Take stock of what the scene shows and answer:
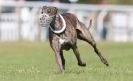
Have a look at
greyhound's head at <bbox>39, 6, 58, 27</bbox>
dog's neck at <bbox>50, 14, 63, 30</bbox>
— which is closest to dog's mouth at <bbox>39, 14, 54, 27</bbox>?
greyhound's head at <bbox>39, 6, 58, 27</bbox>

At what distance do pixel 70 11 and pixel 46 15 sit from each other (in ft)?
51.4

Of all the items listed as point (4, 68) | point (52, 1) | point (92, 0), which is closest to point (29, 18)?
point (52, 1)

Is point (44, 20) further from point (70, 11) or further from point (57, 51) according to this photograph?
point (70, 11)

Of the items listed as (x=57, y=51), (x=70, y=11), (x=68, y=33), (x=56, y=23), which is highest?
(x=56, y=23)

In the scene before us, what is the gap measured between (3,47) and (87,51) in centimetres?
346

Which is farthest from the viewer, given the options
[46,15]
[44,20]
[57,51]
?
[57,51]

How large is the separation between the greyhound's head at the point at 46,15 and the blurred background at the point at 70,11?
46.7 feet

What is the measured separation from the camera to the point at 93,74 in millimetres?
12711

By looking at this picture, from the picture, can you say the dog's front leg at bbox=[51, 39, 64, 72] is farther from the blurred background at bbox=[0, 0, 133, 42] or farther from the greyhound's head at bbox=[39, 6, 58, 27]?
the blurred background at bbox=[0, 0, 133, 42]

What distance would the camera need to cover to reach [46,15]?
1237cm

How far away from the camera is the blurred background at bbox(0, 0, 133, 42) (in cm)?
2820

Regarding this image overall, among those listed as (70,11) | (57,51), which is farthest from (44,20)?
(70,11)

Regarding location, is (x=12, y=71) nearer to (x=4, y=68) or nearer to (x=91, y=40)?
(x=4, y=68)

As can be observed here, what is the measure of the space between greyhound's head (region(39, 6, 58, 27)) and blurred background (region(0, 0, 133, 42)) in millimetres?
14231
